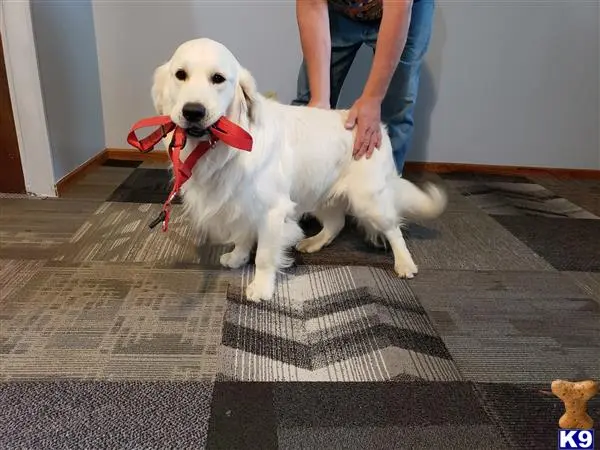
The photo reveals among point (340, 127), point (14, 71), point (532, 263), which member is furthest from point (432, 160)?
point (14, 71)

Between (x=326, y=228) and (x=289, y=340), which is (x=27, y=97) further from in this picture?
(x=289, y=340)

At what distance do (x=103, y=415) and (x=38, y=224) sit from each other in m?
1.33

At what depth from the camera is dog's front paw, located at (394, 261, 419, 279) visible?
178 cm

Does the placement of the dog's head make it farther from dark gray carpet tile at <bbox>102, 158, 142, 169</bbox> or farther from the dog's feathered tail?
dark gray carpet tile at <bbox>102, 158, 142, 169</bbox>

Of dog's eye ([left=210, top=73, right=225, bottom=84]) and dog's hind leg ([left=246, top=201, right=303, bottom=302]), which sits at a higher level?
dog's eye ([left=210, top=73, right=225, bottom=84])

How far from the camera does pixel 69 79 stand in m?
2.71

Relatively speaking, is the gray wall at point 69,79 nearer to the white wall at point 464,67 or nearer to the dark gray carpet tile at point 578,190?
the white wall at point 464,67

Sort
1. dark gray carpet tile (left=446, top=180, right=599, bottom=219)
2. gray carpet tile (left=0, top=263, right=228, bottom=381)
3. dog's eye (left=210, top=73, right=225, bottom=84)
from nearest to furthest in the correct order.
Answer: gray carpet tile (left=0, top=263, right=228, bottom=381) → dog's eye (left=210, top=73, right=225, bottom=84) → dark gray carpet tile (left=446, top=180, right=599, bottom=219)

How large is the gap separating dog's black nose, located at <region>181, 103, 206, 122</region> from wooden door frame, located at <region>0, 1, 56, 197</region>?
1.47 m

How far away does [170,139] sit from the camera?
1475 mm

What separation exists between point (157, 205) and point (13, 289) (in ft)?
3.14

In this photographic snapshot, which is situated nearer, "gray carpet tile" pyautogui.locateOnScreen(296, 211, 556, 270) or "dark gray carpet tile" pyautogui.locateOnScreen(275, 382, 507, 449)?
"dark gray carpet tile" pyautogui.locateOnScreen(275, 382, 507, 449)

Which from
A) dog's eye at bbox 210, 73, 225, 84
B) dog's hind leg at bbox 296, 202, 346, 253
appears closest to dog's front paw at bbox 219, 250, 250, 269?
dog's hind leg at bbox 296, 202, 346, 253

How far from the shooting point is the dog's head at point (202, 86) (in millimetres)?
1270
